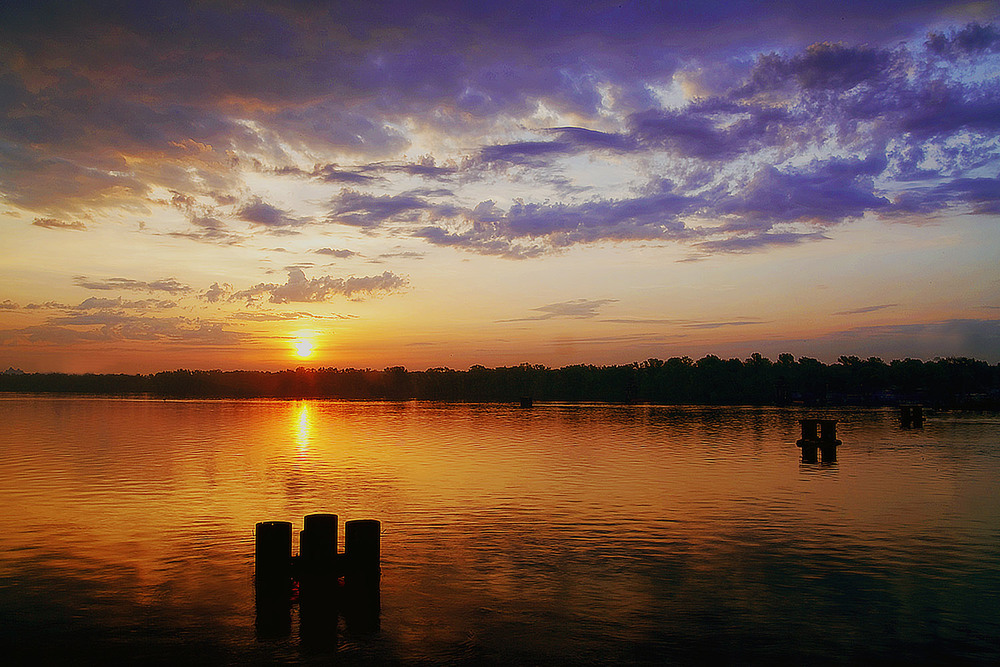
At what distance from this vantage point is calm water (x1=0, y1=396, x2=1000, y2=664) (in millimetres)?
12719

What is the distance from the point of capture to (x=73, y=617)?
545 inches

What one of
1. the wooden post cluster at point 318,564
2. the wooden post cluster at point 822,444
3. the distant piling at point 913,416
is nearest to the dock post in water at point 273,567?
the wooden post cluster at point 318,564

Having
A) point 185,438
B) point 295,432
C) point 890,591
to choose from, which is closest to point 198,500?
point 890,591

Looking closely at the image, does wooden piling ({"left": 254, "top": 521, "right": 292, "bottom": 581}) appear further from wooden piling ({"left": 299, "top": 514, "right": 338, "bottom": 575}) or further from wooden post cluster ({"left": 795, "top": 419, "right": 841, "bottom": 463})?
wooden post cluster ({"left": 795, "top": 419, "right": 841, "bottom": 463})

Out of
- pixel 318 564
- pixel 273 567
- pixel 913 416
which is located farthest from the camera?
pixel 913 416

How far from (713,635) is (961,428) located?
80864mm

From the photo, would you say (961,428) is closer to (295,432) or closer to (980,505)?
(980,505)

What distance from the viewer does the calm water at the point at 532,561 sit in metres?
12.7

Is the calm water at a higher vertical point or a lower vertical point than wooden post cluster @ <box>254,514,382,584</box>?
lower

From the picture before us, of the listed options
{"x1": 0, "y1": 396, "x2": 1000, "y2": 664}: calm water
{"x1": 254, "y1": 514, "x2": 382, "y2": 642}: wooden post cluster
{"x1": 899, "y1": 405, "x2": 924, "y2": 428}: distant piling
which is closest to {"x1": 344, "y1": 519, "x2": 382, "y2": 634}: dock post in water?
{"x1": 254, "y1": 514, "x2": 382, "y2": 642}: wooden post cluster

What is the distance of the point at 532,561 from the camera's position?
18594 millimetres

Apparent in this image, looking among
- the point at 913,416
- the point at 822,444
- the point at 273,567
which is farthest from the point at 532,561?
the point at 913,416

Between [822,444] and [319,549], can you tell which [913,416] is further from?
[319,549]

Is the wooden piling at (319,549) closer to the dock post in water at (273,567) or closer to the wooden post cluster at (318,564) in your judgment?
the wooden post cluster at (318,564)
